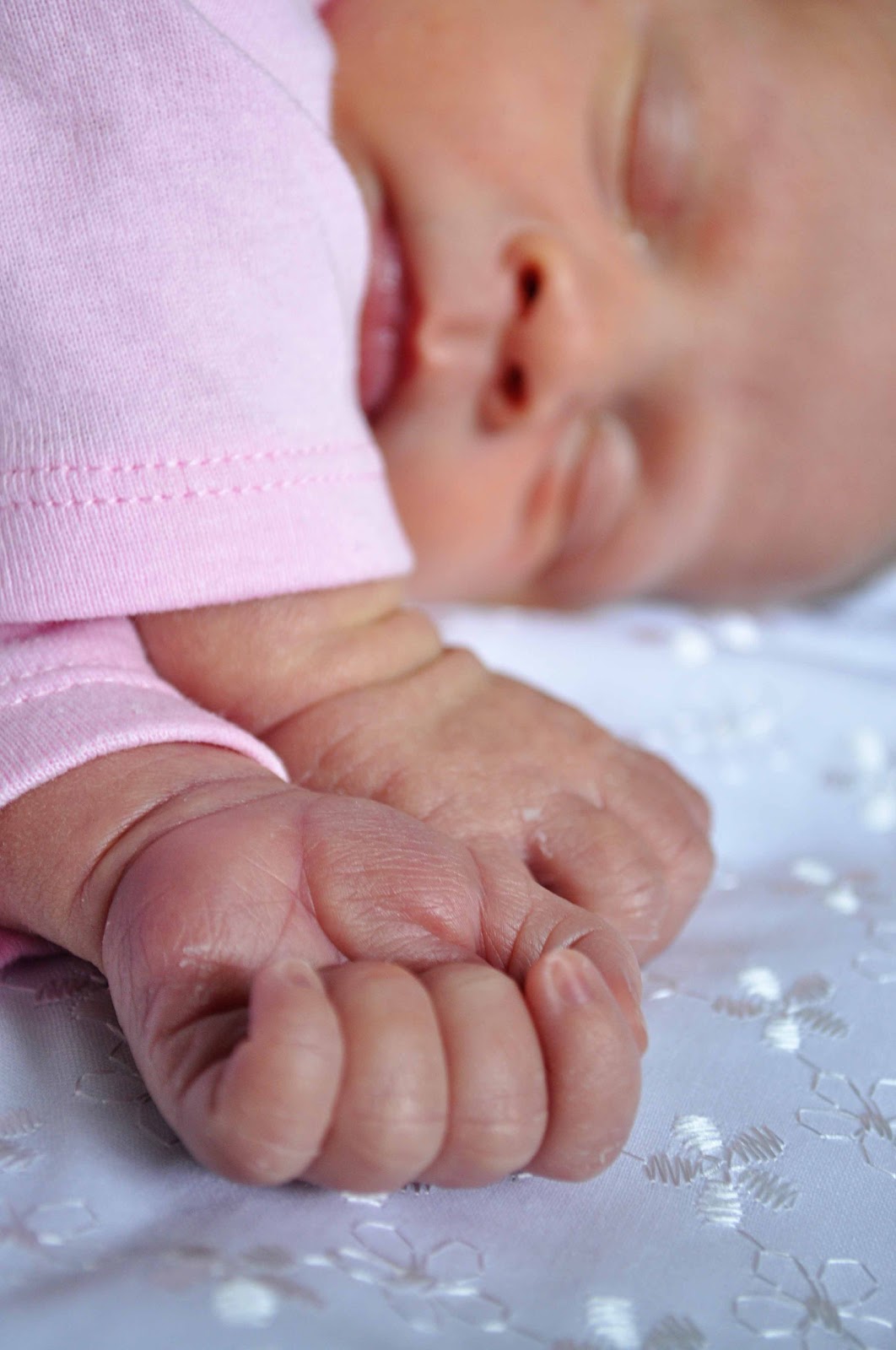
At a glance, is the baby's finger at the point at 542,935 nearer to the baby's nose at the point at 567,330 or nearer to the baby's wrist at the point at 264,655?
the baby's wrist at the point at 264,655

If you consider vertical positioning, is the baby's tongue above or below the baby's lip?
above

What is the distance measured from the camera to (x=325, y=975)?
1.56 ft

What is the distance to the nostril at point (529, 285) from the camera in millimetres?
1040

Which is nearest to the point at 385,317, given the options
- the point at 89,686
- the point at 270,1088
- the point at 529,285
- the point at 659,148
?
the point at 529,285

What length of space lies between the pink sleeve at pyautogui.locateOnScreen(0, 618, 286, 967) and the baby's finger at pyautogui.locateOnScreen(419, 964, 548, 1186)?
0.19 m

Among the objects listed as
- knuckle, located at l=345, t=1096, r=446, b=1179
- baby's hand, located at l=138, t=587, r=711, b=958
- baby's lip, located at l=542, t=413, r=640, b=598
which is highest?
knuckle, located at l=345, t=1096, r=446, b=1179

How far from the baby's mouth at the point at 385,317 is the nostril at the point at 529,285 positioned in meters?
0.10

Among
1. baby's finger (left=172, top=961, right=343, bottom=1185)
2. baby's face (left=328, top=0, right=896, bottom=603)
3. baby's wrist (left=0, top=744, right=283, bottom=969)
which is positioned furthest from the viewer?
baby's face (left=328, top=0, right=896, bottom=603)

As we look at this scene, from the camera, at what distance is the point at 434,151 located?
1.01 m

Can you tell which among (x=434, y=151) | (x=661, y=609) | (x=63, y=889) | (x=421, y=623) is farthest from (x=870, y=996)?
(x=661, y=609)

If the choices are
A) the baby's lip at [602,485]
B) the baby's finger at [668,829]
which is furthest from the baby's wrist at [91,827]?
the baby's lip at [602,485]

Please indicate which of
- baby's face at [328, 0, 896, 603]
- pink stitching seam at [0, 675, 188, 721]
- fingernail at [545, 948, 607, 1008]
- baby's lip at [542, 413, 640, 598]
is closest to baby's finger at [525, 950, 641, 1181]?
fingernail at [545, 948, 607, 1008]

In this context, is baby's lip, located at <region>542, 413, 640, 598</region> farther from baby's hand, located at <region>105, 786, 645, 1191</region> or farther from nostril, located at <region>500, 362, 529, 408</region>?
baby's hand, located at <region>105, 786, 645, 1191</region>

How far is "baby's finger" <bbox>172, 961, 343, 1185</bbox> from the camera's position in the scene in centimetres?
42
